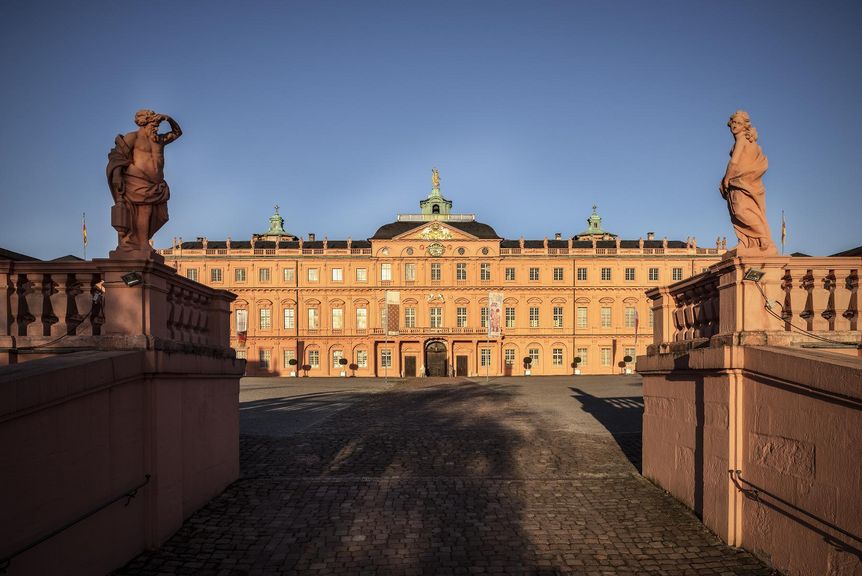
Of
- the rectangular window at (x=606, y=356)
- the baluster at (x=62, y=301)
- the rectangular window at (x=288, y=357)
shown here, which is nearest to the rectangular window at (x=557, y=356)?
the rectangular window at (x=606, y=356)

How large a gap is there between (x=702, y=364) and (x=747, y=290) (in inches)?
38.3

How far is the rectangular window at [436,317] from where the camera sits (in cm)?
6112

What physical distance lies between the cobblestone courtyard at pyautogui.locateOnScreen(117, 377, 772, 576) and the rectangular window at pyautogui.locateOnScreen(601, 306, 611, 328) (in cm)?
5086

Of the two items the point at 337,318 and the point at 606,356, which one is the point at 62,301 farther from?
the point at 606,356

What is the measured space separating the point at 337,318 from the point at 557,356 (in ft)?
73.4

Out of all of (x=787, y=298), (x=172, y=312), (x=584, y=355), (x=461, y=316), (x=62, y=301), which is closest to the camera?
(x=62, y=301)

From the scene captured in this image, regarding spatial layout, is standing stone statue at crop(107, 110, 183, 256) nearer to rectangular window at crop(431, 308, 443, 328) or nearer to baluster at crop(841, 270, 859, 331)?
baluster at crop(841, 270, 859, 331)

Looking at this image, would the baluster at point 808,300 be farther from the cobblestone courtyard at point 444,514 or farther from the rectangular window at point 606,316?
the rectangular window at point 606,316

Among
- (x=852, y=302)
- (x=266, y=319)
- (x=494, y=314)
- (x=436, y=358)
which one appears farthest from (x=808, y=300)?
(x=266, y=319)

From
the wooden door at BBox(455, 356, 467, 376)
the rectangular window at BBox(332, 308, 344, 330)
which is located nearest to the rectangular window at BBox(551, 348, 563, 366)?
the wooden door at BBox(455, 356, 467, 376)

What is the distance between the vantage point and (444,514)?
7.50 metres

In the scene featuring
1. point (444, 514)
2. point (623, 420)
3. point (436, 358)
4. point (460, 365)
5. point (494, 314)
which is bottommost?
point (460, 365)

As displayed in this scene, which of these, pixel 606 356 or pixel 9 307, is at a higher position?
pixel 9 307

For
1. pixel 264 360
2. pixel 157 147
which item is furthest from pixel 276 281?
pixel 157 147
